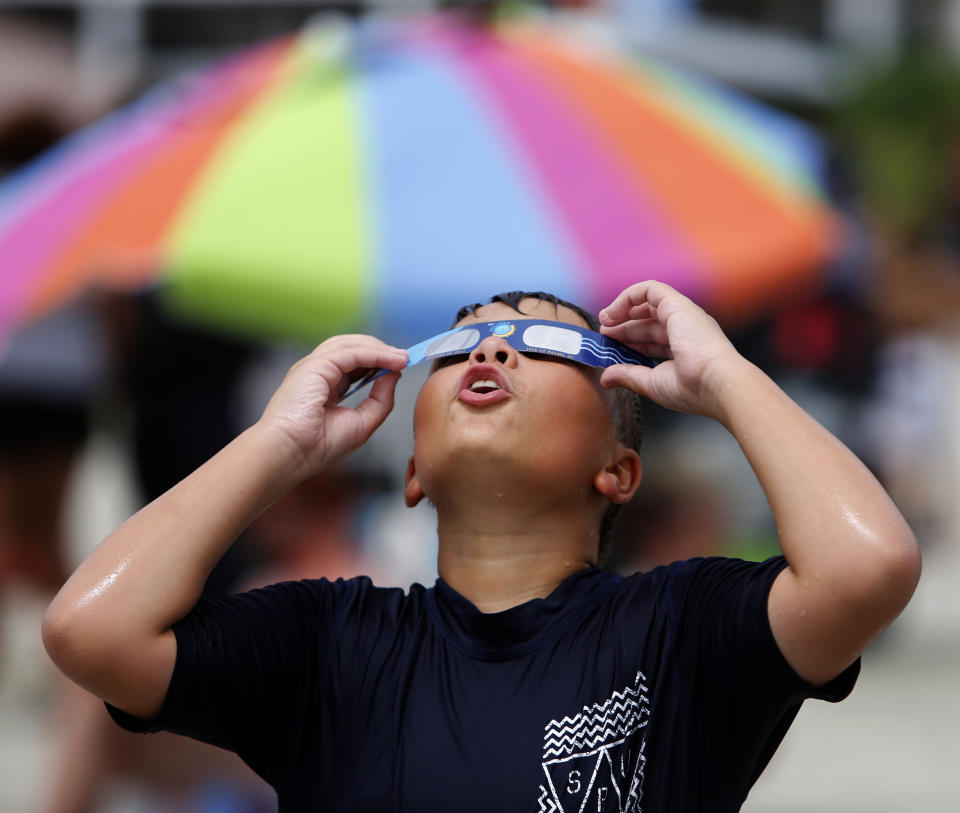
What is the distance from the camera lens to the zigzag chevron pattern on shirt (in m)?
1.87

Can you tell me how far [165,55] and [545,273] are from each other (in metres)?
15.0

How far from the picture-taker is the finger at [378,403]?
221cm

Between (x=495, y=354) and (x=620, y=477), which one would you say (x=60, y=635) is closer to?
(x=495, y=354)

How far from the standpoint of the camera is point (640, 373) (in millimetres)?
2104

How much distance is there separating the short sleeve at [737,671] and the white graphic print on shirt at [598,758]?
84mm

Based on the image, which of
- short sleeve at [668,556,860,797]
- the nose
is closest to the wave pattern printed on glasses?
the nose

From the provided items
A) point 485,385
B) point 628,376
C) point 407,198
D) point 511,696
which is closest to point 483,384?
point 485,385

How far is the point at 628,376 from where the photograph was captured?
210 centimetres

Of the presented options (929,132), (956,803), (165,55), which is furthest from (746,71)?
(956,803)

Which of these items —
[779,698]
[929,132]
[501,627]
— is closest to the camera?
[779,698]

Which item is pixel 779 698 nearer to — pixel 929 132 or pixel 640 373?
pixel 640 373

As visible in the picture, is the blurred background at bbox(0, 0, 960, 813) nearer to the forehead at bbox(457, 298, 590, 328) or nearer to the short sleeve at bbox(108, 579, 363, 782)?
the forehead at bbox(457, 298, 590, 328)

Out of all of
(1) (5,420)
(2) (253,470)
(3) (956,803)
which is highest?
(2) (253,470)

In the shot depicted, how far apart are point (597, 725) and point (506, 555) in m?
0.30
